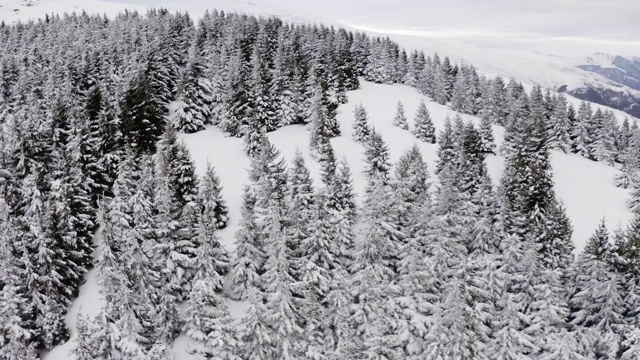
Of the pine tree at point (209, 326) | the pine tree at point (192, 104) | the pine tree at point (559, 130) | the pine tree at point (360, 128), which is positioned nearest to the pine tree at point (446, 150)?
the pine tree at point (360, 128)

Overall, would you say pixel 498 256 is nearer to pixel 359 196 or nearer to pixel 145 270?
pixel 359 196

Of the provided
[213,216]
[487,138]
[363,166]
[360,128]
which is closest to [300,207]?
[213,216]

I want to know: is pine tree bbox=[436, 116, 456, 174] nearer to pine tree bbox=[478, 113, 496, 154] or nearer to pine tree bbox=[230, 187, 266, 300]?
→ pine tree bbox=[478, 113, 496, 154]

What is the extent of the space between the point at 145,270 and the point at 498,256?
1027 inches

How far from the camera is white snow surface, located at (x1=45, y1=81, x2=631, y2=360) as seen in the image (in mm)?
47719

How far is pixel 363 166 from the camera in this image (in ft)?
177

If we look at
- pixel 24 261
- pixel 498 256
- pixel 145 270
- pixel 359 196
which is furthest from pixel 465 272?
pixel 24 261

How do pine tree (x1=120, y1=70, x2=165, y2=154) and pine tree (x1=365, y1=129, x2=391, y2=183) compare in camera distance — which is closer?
pine tree (x1=365, y1=129, x2=391, y2=183)

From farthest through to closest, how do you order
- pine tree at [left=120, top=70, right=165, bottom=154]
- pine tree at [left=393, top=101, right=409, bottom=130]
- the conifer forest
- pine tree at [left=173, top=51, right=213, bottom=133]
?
pine tree at [left=393, top=101, right=409, bottom=130] → pine tree at [left=173, top=51, right=213, bottom=133] → pine tree at [left=120, top=70, right=165, bottom=154] → the conifer forest

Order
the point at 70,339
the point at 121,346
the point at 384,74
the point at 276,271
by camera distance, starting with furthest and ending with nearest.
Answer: the point at 384,74, the point at 70,339, the point at 276,271, the point at 121,346

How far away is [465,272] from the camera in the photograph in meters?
Result: 32.0

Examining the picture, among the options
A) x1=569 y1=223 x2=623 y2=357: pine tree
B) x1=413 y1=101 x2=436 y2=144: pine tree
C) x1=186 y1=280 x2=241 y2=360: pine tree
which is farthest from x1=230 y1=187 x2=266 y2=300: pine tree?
x1=413 y1=101 x2=436 y2=144: pine tree

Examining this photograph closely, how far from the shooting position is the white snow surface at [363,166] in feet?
157

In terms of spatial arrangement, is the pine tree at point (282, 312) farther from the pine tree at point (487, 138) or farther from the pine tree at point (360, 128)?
the pine tree at point (487, 138)
